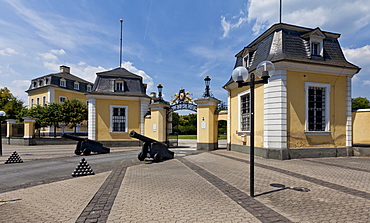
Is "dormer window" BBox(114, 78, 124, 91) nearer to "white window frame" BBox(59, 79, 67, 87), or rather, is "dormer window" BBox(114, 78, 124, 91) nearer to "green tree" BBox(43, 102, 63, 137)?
"green tree" BBox(43, 102, 63, 137)

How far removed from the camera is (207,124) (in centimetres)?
1586

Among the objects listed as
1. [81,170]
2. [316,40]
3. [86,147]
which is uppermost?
[316,40]

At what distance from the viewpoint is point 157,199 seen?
466 cm

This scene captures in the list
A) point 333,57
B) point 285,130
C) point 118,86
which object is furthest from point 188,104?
point 333,57

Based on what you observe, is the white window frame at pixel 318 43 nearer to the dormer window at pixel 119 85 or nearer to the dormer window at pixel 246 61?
the dormer window at pixel 246 61

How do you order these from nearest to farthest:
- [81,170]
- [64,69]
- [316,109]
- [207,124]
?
[81,170] → [316,109] → [207,124] → [64,69]

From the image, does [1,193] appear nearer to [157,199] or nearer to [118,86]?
[157,199]

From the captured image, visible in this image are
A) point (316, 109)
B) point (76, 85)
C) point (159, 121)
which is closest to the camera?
point (316, 109)

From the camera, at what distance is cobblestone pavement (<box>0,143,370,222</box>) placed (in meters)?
3.74

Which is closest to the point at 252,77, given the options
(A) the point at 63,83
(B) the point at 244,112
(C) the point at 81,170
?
(C) the point at 81,170

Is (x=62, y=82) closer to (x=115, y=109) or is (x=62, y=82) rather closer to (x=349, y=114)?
(x=115, y=109)

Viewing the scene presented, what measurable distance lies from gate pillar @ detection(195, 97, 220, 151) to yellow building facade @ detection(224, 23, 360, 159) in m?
4.42

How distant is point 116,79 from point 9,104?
81.4ft

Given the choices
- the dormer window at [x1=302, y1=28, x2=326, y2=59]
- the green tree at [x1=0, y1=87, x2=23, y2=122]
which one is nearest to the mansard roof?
the green tree at [x1=0, y1=87, x2=23, y2=122]
